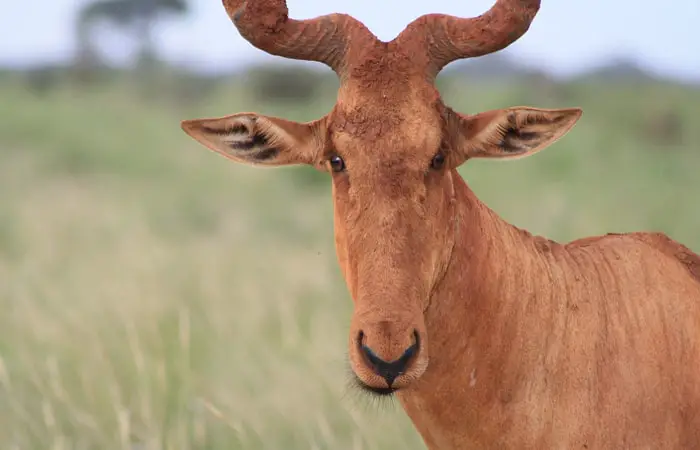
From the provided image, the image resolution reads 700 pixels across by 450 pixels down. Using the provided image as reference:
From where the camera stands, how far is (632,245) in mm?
5148

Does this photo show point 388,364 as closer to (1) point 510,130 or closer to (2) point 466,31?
(1) point 510,130

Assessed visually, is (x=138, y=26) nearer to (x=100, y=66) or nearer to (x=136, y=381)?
(x=100, y=66)

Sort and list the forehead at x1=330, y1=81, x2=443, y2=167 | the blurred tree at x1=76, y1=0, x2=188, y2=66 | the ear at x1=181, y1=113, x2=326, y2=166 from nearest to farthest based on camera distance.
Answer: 1. the forehead at x1=330, y1=81, x2=443, y2=167
2. the ear at x1=181, y1=113, x2=326, y2=166
3. the blurred tree at x1=76, y1=0, x2=188, y2=66

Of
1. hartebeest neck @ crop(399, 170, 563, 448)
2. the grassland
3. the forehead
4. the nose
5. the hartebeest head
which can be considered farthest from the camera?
the grassland

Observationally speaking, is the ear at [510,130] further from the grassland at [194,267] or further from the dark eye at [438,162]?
the grassland at [194,267]

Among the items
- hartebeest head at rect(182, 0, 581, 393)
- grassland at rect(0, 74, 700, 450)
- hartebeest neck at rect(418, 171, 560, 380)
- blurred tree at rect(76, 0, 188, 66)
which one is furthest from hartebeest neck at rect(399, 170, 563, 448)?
blurred tree at rect(76, 0, 188, 66)

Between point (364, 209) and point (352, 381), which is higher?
point (364, 209)

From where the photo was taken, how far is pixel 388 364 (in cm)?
400

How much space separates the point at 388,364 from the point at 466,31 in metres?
1.64

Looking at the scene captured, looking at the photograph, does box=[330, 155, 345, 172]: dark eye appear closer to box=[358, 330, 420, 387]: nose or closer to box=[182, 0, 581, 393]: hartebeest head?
box=[182, 0, 581, 393]: hartebeest head

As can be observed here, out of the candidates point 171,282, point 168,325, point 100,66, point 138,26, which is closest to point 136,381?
point 168,325

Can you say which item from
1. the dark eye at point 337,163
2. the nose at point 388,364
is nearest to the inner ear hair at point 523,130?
the dark eye at point 337,163

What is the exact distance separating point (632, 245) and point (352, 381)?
175 centimetres

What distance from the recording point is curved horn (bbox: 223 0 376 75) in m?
4.78
